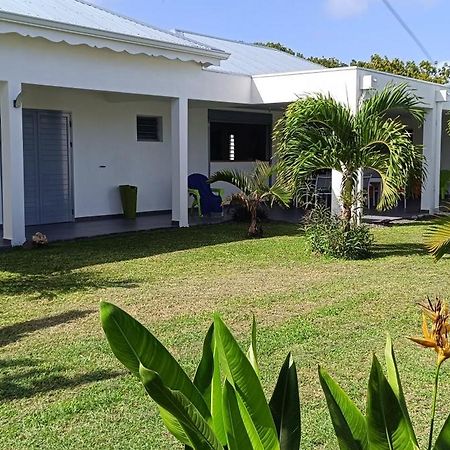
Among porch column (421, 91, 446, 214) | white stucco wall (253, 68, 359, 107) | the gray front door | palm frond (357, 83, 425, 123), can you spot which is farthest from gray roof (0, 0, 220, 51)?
porch column (421, 91, 446, 214)

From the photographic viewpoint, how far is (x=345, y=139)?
1148 centimetres

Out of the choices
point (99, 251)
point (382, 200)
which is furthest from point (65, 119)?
point (382, 200)

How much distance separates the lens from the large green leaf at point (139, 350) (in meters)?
1.96

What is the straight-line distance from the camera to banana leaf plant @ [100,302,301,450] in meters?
1.96

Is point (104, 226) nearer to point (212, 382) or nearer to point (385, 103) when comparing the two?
point (385, 103)

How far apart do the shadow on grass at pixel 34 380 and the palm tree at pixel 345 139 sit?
22.8ft

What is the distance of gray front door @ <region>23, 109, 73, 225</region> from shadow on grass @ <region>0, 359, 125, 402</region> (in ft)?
32.0

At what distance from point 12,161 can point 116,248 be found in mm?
2371

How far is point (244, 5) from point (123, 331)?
397 inches

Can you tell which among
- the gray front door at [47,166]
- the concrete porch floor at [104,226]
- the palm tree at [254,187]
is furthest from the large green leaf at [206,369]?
the gray front door at [47,166]

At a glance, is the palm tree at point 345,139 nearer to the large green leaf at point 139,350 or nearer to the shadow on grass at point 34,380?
the shadow on grass at point 34,380

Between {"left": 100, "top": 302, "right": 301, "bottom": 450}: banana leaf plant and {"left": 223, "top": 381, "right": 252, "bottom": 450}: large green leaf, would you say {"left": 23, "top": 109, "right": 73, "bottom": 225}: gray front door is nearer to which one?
{"left": 100, "top": 302, "right": 301, "bottom": 450}: banana leaf plant

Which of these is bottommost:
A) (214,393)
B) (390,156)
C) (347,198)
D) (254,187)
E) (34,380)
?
(34,380)

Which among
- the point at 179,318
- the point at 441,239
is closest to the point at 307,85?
the point at 179,318
